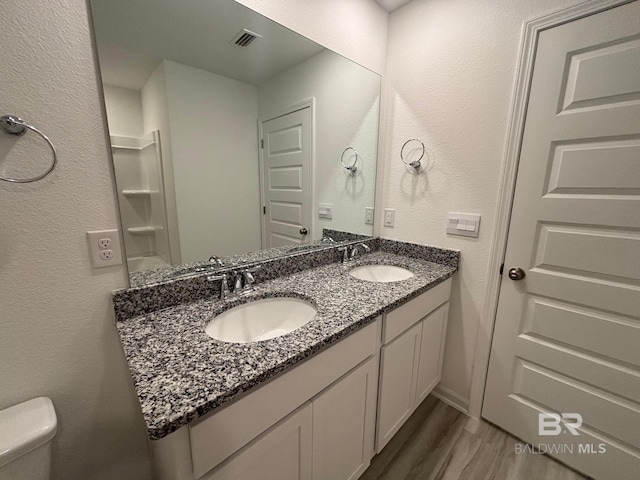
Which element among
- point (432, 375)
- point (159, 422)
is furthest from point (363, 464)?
point (159, 422)

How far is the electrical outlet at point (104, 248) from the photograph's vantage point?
82 cm

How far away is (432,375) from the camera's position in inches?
60.7

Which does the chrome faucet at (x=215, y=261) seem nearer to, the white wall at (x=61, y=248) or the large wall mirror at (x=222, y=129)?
the large wall mirror at (x=222, y=129)

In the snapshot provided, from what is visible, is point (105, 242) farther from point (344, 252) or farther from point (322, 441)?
point (344, 252)

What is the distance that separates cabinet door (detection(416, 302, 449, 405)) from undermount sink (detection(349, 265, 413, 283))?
29 centimetres

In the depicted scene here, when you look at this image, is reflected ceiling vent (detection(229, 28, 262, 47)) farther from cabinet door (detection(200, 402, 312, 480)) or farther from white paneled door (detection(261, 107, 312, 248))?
cabinet door (detection(200, 402, 312, 480))

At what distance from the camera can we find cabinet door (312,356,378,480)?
87 centimetres

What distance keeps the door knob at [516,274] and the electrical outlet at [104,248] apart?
1.67m

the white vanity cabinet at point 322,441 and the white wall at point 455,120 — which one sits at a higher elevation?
the white wall at point 455,120

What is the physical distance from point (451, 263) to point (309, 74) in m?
1.30

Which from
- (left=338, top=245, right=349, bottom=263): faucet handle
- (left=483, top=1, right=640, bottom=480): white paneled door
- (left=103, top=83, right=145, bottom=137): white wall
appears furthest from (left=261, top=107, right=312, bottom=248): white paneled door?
(left=483, top=1, right=640, bottom=480): white paneled door

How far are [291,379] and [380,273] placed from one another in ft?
3.34

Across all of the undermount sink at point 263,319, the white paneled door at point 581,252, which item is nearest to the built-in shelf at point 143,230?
the undermount sink at point 263,319

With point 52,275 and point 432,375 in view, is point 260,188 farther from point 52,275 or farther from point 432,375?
point 432,375
